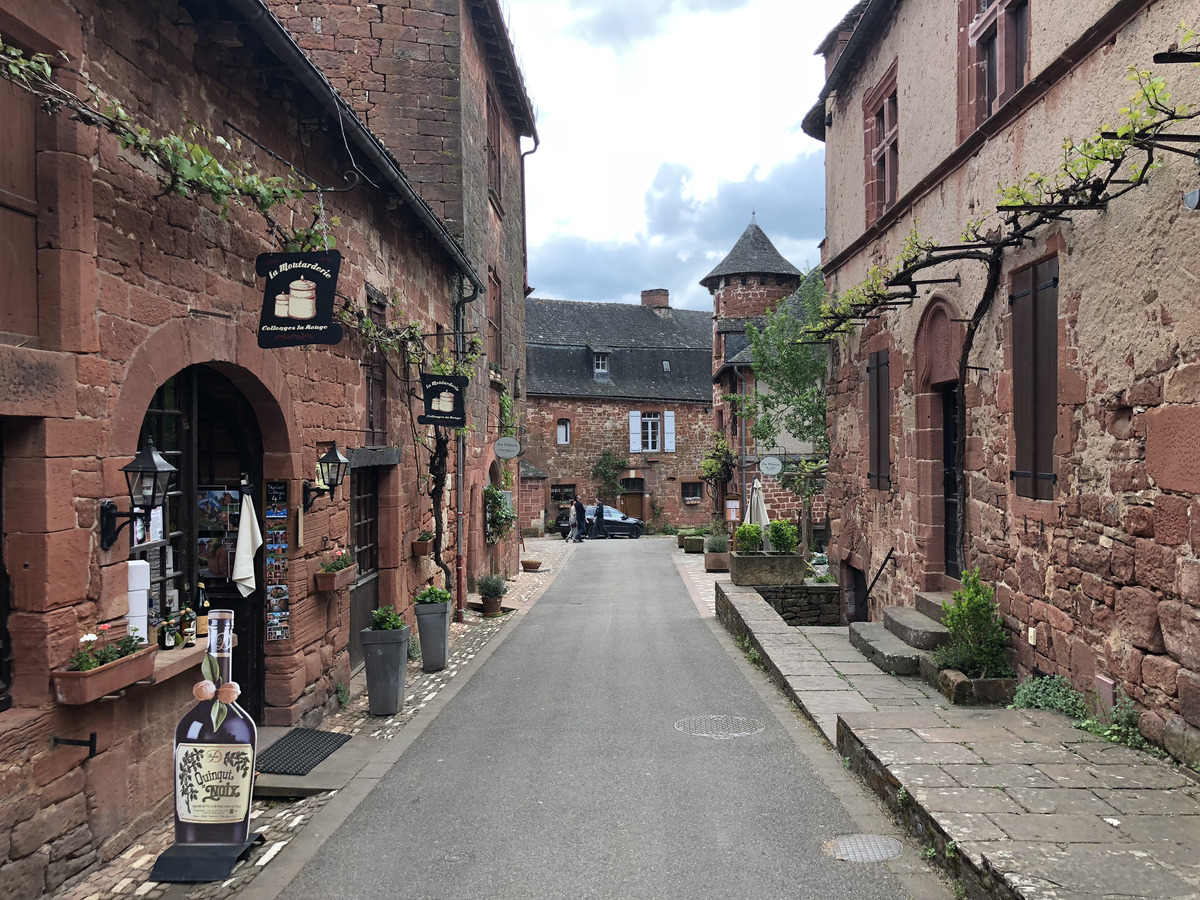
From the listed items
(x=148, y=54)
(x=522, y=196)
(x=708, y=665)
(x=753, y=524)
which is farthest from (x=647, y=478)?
(x=148, y=54)

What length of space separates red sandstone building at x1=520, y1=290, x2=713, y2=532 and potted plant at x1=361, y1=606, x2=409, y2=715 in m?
29.0

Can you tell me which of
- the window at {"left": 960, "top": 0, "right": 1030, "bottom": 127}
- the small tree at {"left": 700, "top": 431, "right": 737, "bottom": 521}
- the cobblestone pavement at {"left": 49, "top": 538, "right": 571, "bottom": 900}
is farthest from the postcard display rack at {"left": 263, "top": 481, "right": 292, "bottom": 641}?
the small tree at {"left": 700, "top": 431, "right": 737, "bottom": 521}

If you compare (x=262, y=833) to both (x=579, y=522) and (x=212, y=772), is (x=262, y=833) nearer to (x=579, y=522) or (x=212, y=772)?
(x=212, y=772)

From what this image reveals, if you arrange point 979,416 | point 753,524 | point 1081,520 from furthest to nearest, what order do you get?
point 753,524 < point 979,416 < point 1081,520

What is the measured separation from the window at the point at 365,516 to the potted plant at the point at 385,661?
140cm

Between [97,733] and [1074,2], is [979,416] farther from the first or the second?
[97,733]

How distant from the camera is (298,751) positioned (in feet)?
21.1

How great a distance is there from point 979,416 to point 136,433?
6.80 m

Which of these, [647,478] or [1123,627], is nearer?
[1123,627]

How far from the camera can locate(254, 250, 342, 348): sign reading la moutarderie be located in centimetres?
580

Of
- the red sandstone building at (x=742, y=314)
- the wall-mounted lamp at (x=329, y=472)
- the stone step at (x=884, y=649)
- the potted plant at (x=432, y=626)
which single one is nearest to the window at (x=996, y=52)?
the stone step at (x=884, y=649)

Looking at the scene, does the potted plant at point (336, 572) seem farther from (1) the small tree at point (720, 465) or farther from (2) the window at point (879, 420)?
(1) the small tree at point (720, 465)

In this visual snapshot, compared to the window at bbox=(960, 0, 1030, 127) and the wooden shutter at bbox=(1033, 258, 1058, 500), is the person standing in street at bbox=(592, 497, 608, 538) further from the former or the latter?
the wooden shutter at bbox=(1033, 258, 1058, 500)

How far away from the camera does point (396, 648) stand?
300 inches
